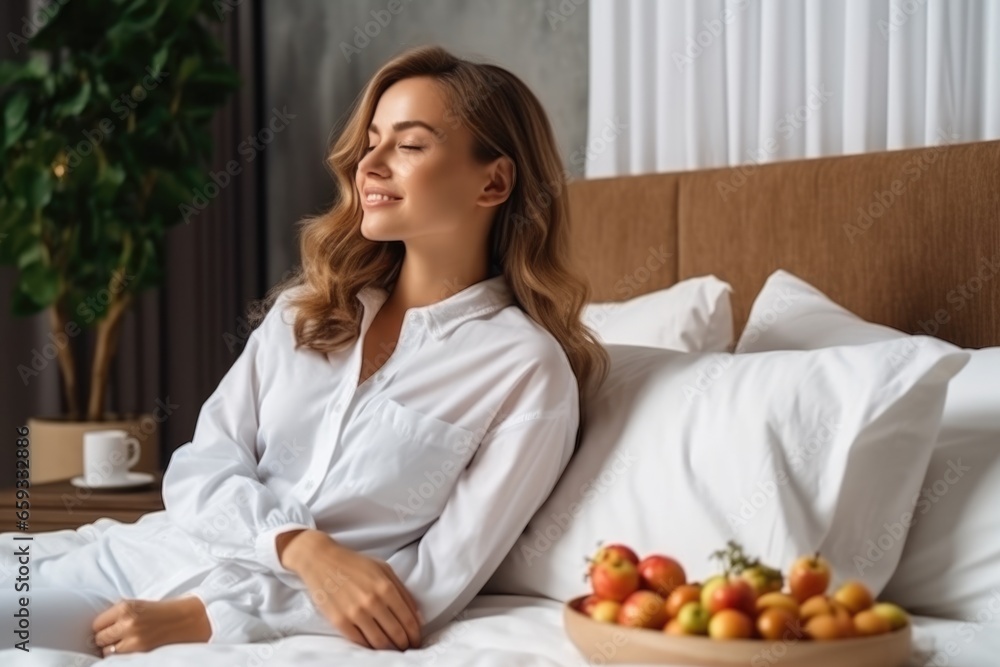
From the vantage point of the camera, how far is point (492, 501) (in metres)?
1.51

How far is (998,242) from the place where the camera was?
189 cm

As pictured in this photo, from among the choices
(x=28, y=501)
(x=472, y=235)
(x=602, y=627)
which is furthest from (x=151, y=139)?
(x=602, y=627)

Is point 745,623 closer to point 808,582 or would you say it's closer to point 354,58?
point 808,582

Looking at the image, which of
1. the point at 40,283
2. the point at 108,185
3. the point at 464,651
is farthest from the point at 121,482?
the point at 464,651

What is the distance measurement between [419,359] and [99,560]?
0.54m

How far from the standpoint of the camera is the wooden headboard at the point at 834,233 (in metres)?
1.92

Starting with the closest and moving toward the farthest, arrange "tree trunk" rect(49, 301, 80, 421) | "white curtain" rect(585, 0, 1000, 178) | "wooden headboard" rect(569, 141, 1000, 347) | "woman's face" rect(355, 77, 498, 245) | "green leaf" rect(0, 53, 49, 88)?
"woman's face" rect(355, 77, 498, 245), "wooden headboard" rect(569, 141, 1000, 347), "white curtain" rect(585, 0, 1000, 178), "green leaf" rect(0, 53, 49, 88), "tree trunk" rect(49, 301, 80, 421)

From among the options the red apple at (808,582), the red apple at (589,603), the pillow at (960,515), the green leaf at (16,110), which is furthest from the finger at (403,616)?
the green leaf at (16,110)

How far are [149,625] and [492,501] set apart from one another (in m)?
0.45

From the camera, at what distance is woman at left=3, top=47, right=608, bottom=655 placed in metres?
1.47

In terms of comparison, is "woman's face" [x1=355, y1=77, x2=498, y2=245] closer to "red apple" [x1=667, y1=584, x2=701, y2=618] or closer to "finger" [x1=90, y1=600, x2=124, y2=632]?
"finger" [x1=90, y1=600, x2=124, y2=632]

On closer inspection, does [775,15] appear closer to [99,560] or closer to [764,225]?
[764,225]

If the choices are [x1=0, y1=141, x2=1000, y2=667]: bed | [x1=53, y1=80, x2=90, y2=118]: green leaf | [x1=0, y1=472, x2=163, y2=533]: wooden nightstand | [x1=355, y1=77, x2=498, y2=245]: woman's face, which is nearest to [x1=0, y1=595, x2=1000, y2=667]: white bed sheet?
[x1=0, y1=141, x2=1000, y2=667]: bed

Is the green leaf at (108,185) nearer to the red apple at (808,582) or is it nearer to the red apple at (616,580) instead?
the red apple at (616,580)
